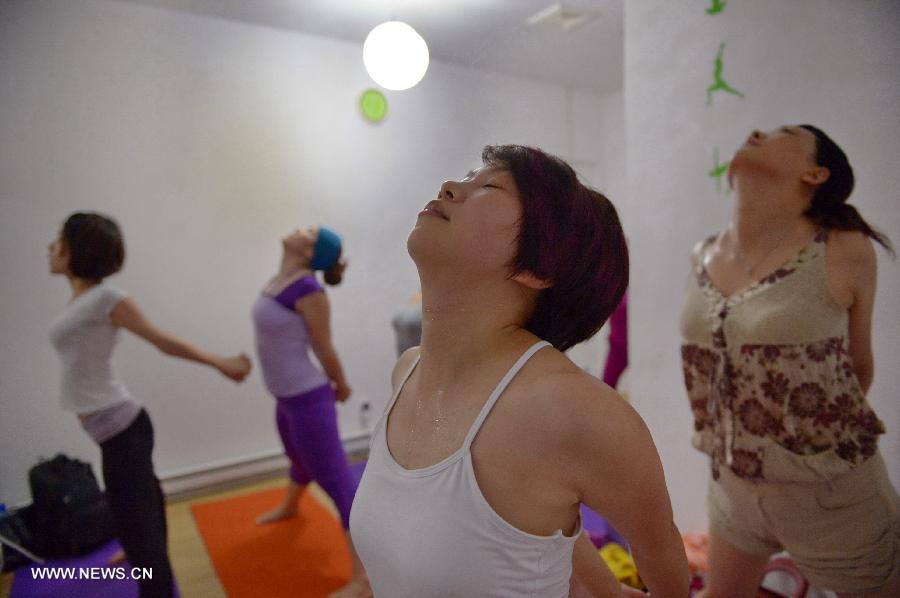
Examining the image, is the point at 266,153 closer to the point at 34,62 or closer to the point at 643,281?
the point at 34,62

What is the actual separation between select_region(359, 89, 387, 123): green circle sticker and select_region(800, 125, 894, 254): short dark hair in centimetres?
219

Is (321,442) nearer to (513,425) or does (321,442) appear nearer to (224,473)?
(224,473)

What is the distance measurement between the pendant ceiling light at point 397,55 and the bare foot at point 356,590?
48.3 inches

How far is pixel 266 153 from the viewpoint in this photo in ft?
9.79

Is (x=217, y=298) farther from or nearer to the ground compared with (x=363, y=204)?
nearer to the ground

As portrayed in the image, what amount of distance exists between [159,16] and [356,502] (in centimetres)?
271

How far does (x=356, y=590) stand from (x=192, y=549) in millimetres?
498

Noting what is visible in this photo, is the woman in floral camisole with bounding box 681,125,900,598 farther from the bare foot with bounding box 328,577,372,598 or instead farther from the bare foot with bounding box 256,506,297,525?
the bare foot with bounding box 256,506,297,525

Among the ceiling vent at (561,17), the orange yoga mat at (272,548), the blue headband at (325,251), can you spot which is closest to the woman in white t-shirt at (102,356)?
the orange yoga mat at (272,548)

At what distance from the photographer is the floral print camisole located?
41.4 inches

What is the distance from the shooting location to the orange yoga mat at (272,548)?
116 centimetres

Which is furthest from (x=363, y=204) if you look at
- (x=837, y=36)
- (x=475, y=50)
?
(x=837, y=36)

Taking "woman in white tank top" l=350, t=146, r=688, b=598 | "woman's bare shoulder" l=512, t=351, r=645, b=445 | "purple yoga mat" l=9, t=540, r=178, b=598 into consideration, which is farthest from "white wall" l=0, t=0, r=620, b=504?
"woman's bare shoulder" l=512, t=351, r=645, b=445

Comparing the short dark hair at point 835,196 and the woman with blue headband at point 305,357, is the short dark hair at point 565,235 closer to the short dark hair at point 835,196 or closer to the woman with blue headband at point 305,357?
the short dark hair at point 835,196
